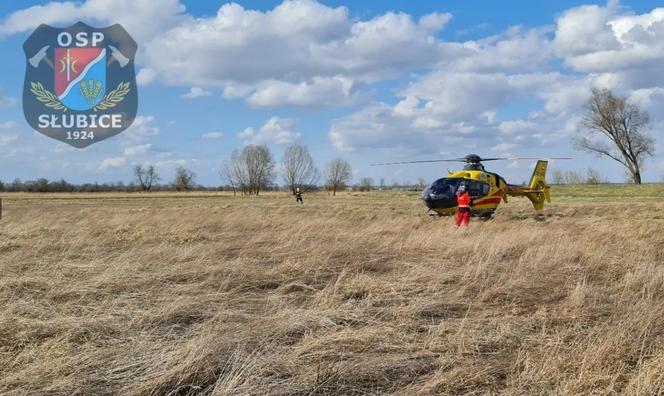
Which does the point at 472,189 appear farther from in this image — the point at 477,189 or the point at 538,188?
the point at 538,188

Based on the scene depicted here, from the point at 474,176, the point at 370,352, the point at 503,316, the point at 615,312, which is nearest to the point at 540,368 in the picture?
the point at 370,352

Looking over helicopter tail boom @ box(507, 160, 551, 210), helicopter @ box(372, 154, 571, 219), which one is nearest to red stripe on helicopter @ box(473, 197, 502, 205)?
helicopter @ box(372, 154, 571, 219)

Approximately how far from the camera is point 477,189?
19.1 m

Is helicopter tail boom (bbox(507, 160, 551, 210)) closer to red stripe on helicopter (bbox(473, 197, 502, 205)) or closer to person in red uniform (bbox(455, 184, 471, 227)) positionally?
red stripe on helicopter (bbox(473, 197, 502, 205))

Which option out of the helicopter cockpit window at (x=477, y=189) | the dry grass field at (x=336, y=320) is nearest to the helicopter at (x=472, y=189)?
the helicopter cockpit window at (x=477, y=189)

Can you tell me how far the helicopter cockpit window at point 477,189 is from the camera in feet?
62.3

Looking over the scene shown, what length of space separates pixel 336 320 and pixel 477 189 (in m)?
15.0

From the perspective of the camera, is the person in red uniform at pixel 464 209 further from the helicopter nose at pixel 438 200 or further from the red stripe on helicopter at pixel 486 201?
the red stripe on helicopter at pixel 486 201

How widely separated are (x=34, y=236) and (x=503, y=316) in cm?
1199

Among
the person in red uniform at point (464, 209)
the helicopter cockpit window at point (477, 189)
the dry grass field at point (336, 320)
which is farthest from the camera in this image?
the helicopter cockpit window at point (477, 189)

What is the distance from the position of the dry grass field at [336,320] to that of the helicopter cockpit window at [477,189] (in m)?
8.63

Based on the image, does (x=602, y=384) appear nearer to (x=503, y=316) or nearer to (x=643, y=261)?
(x=503, y=316)

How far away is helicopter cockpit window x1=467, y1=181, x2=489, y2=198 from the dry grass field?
863 centimetres

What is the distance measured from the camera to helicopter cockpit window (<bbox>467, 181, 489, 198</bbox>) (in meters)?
19.0
